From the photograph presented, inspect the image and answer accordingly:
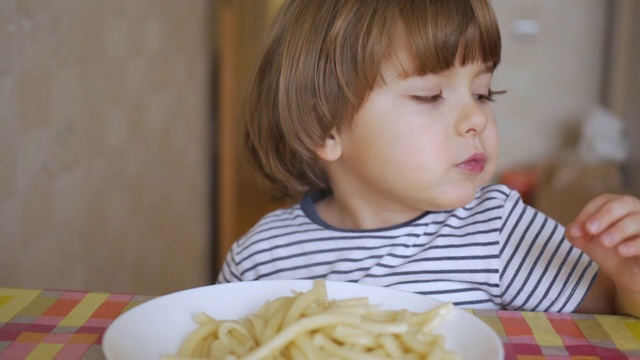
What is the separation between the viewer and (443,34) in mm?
1099

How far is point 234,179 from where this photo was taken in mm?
2871

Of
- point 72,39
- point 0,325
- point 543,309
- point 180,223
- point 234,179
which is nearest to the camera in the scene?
point 0,325

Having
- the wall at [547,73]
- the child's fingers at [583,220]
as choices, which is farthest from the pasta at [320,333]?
the wall at [547,73]

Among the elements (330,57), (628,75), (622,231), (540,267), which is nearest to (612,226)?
(622,231)

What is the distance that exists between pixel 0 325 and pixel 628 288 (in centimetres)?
70

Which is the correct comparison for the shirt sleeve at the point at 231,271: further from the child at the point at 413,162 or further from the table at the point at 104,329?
the table at the point at 104,329

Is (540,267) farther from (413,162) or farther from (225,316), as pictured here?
(225,316)

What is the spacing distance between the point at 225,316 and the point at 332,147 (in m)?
0.51

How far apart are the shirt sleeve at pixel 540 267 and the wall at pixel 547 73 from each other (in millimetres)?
2143

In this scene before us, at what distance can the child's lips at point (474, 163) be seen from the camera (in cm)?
113

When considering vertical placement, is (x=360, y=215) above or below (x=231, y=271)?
above

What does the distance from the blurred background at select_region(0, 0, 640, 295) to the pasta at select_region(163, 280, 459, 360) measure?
2.31 ft

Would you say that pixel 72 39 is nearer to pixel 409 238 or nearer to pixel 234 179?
pixel 409 238

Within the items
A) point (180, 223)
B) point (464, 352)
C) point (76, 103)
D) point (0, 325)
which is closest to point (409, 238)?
point (464, 352)
